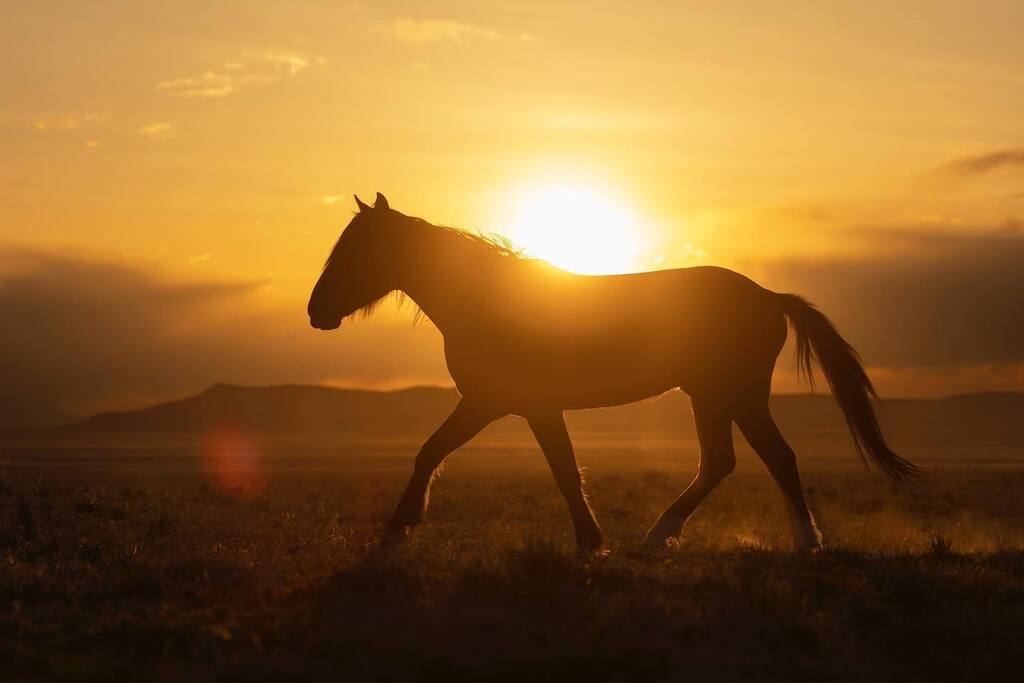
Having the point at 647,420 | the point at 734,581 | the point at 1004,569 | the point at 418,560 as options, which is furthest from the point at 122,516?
the point at 647,420

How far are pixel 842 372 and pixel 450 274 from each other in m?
3.80

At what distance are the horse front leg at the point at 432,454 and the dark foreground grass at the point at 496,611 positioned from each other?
0.32 metres

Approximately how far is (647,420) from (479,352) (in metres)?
136

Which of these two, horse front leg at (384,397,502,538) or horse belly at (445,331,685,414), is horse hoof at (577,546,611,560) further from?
horse front leg at (384,397,502,538)

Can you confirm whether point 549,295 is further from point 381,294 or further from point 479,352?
point 381,294

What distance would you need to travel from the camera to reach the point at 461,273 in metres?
9.83

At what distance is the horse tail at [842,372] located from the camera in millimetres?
10320

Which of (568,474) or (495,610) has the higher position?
(568,474)

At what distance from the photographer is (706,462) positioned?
33.0 feet

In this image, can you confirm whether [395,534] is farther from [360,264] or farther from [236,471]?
[236,471]

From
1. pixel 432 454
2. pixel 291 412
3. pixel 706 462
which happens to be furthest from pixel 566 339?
pixel 291 412

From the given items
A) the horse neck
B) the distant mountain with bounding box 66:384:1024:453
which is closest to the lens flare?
the horse neck

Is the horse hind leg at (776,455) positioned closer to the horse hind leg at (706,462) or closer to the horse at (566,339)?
the horse at (566,339)

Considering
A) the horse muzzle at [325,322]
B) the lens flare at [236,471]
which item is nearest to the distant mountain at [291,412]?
the lens flare at [236,471]
